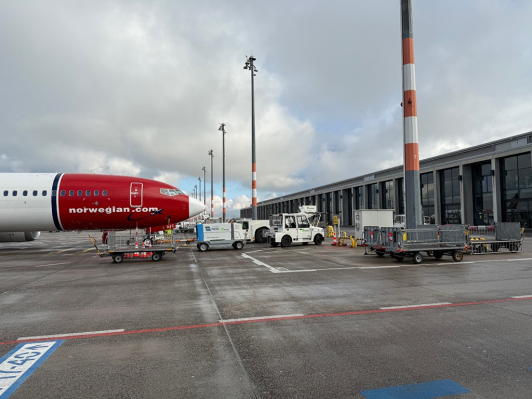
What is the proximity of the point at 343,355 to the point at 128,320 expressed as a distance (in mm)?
4412

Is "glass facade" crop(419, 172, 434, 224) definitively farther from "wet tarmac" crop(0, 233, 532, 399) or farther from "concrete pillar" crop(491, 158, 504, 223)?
"wet tarmac" crop(0, 233, 532, 399)

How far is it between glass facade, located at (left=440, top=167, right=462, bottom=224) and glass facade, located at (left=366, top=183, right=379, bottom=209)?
42.0 ft

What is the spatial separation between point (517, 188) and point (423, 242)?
87.2 ft

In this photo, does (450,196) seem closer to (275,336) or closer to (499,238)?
(499,238)

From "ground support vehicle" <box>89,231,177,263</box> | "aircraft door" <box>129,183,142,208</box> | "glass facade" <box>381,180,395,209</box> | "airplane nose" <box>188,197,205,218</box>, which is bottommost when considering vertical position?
"ground support vehicle" <box>89,231,177,263</box>

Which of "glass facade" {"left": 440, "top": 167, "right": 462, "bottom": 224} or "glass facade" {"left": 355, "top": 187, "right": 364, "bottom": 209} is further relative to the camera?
"glass facade" {"left": 355, "top": 187, "right": 364, "bottom": 209}

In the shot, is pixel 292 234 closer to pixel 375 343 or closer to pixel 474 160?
pixel 375 343

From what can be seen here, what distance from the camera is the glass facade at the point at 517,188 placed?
3388cm

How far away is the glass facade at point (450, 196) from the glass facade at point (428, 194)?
5.10ft

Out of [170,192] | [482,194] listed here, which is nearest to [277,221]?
[170,192]

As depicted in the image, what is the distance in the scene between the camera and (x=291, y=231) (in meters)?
25.5

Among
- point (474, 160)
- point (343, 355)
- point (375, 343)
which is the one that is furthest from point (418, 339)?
point (474, 160)

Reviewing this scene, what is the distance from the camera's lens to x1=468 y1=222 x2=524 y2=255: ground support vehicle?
19.0m

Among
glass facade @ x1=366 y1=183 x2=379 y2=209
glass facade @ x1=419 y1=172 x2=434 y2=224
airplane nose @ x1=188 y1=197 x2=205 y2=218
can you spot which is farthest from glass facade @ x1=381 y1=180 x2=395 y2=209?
airplane nose @ x1=188 y1=197 x2=205 y2=218
